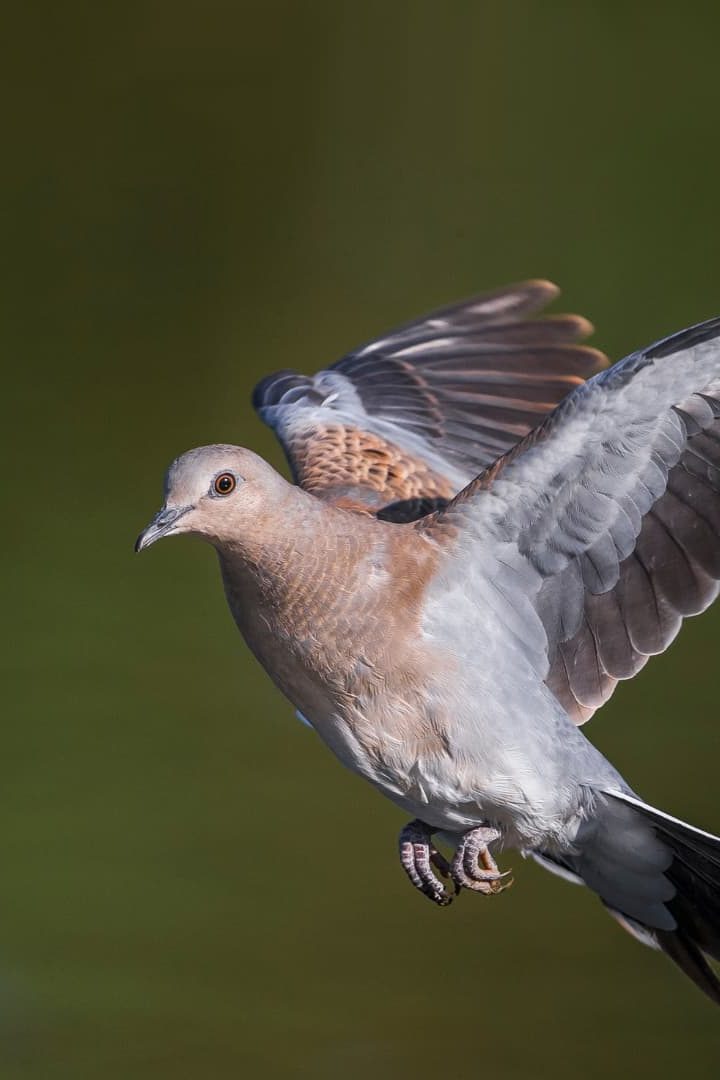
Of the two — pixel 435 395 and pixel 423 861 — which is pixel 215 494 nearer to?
pixel 423 861

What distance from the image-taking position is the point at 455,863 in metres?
3.68

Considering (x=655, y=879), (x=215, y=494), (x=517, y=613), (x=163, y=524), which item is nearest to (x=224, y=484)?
(x=215, y=494)

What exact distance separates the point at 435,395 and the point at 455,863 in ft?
5.82

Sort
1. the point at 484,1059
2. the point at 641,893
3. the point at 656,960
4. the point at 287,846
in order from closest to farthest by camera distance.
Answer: the point at 641,893 → the point at 484,1059 → the point at 656,960 → the point at 287,846

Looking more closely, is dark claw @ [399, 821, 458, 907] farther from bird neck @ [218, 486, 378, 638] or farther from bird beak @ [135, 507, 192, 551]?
bird beak @ [135, 507, 192, 551]

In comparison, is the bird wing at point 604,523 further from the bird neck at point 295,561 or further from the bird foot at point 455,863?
the bird foot at point 455,863

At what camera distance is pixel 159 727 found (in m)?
9.75

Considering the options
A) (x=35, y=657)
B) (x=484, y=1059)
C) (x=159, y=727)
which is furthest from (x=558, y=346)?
(x=35, y=657)

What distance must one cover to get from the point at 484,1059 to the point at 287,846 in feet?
5.73

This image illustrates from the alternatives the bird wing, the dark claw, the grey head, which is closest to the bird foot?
the dark claw

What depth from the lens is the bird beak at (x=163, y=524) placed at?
3447 mm

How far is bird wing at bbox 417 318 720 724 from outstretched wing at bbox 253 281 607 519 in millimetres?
754

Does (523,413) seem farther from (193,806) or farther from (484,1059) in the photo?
(193,806)

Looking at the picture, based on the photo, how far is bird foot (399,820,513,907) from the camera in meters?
3.67
